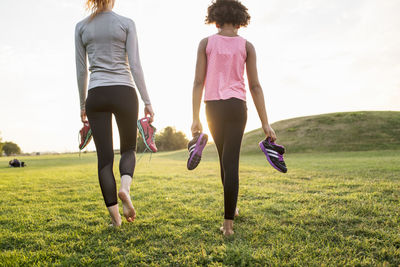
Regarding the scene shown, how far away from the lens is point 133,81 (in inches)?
123

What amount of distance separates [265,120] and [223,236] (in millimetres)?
1429

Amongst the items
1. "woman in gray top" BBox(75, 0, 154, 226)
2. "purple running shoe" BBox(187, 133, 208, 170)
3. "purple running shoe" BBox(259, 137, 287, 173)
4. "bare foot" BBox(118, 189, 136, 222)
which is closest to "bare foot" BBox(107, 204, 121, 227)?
"woman in gray top" BBox(75, 0, 154, 226)

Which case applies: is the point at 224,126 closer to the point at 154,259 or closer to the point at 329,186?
the point at 154,259

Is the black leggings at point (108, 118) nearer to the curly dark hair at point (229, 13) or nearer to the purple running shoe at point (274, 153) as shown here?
the curly dark hair at point (229, 13)

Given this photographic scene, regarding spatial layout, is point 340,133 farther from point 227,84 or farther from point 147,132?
point 147,132

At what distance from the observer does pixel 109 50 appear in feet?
9.74

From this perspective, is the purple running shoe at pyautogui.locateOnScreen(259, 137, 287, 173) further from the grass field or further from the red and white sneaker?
the red and white sneaker

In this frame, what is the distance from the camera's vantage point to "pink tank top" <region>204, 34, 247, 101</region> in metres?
2.83

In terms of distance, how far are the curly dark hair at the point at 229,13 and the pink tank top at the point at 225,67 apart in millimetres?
208

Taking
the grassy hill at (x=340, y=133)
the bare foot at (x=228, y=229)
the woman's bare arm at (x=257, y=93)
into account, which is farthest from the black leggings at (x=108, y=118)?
the grassy hill at (x=340, y=133)

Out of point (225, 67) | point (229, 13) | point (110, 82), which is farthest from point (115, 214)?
point (229, 13)

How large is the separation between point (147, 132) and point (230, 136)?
1060 millimetres

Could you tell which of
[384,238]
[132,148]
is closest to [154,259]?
[132,148]

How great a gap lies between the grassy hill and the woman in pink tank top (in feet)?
84.4
